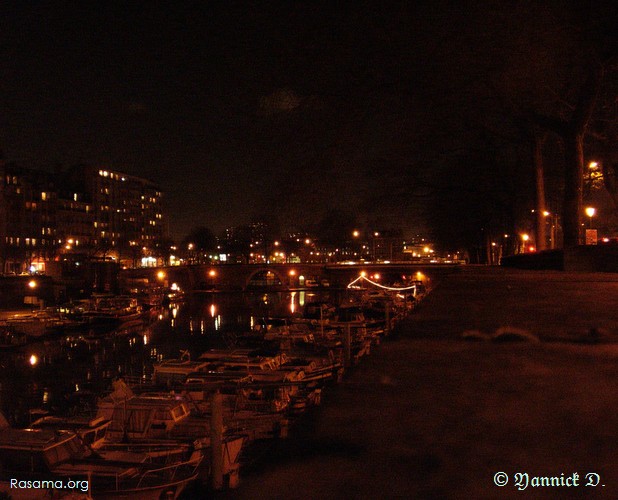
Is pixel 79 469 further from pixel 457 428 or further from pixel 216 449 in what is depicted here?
pixel 457 428

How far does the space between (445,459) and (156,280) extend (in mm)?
103416

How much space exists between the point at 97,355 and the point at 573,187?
3827cm

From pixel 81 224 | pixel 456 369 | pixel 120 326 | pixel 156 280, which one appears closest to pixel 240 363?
pixel 456 369

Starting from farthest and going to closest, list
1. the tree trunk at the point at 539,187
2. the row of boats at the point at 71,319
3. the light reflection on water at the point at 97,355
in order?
the row of boats at the point at 71,319 < the light reflection on water at the point at 97,355 < the tree trunk at the point at 539,187

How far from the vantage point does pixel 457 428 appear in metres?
2.69

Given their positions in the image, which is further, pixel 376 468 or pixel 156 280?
pixel 156 280

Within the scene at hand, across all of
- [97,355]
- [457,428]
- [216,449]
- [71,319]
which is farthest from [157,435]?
[71,319]

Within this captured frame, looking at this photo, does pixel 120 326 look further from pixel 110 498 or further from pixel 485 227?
pixel 110 498

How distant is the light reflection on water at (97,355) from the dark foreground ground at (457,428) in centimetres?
2740

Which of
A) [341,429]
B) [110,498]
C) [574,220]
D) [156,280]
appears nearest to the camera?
[341,429]

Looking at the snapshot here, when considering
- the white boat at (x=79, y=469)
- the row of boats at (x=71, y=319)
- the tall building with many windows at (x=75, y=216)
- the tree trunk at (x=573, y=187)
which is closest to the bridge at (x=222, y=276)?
the tall building with many windows at (x=75, y=216)

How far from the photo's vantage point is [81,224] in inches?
4840

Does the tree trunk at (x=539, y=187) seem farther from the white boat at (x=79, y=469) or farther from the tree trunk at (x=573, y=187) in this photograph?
the white boat at (x=79, y=469)

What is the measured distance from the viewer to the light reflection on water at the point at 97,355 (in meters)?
32.0
